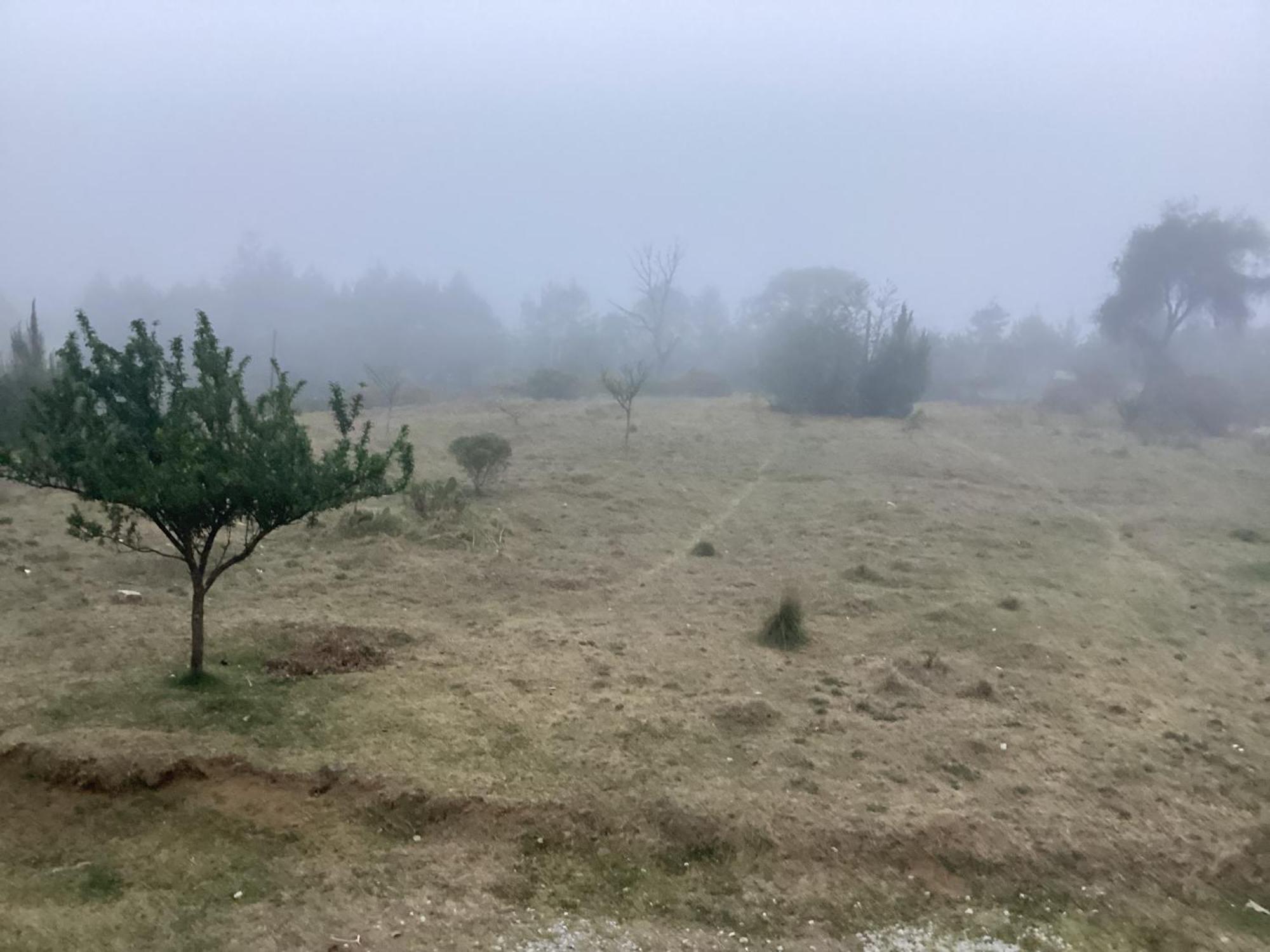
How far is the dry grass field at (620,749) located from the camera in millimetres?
6312

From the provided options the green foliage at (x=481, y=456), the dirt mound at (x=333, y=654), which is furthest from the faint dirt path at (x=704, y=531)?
the green foliage at (x=481, y=456)

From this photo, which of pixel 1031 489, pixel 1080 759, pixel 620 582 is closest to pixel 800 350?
pixel 1031 489

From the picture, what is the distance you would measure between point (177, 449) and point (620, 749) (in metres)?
5.30

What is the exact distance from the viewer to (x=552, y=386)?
44.8 metres

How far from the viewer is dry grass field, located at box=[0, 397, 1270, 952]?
6.31m

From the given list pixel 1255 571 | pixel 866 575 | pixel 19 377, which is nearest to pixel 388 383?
pixel 19 377

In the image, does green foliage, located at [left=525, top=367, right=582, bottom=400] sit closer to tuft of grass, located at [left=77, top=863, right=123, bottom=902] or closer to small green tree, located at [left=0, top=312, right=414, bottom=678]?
small green tree, located at [left=0, top=312, right=414, bottom=678]

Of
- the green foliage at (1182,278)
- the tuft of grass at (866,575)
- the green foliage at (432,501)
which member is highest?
the green foliage at (1182,278)

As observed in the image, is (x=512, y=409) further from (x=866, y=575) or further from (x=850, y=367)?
(x=866, y=575)

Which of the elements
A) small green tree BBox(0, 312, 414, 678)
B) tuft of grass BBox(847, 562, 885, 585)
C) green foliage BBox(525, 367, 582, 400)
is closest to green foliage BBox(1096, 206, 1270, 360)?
green foliage BBox(525, 367, 582, 400)

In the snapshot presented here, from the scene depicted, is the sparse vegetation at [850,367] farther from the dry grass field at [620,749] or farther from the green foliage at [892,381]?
the dry grass field at [620,749]

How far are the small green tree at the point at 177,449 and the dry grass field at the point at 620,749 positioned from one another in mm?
2136

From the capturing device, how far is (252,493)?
8.19 meters

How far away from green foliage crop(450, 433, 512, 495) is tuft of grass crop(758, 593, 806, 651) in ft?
35.6
